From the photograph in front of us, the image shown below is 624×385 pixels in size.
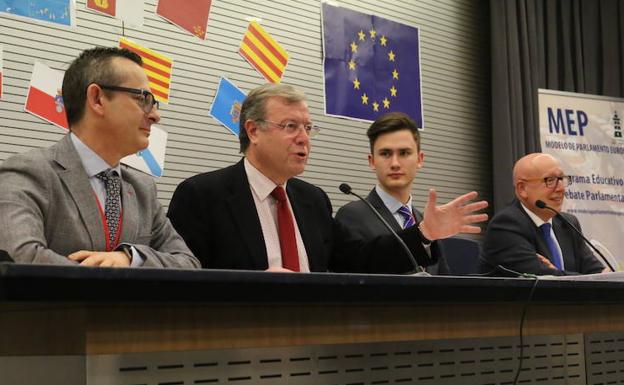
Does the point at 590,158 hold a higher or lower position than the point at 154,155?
higher

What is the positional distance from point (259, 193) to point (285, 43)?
1745 mm

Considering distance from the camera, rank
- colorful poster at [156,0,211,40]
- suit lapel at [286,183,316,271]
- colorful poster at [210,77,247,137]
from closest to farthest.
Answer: suit lapel at [286,183,316,271] < colorful poster at [156,0,211,40] < colorful poster at [210,77,247,137]

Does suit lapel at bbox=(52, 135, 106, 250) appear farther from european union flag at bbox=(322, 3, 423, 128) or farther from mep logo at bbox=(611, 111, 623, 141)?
mep logo at bbox=(611, 111, 623, 141)

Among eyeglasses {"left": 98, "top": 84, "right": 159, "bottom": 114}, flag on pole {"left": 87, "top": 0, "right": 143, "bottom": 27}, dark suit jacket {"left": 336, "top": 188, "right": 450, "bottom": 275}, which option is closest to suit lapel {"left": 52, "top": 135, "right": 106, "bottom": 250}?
eyeglasses {"left": 98, "top": 84, "right": 159, "bottom": 114}

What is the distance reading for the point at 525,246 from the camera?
3.55 meters

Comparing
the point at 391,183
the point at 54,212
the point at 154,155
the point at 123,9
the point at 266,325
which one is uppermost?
the point at 123,9

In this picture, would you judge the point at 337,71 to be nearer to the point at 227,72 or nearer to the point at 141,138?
the point at 227,72

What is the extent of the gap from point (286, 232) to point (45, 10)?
146 cm

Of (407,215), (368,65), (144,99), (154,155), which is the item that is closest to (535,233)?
(407,215)

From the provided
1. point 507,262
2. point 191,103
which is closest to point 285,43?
point 191,103

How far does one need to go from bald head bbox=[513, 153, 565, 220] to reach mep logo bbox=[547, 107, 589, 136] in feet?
5.18

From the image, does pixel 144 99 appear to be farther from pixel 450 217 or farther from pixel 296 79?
pixel 296 79

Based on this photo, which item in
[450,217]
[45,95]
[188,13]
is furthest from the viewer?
[188,13]

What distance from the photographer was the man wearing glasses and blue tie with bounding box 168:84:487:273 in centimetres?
265
